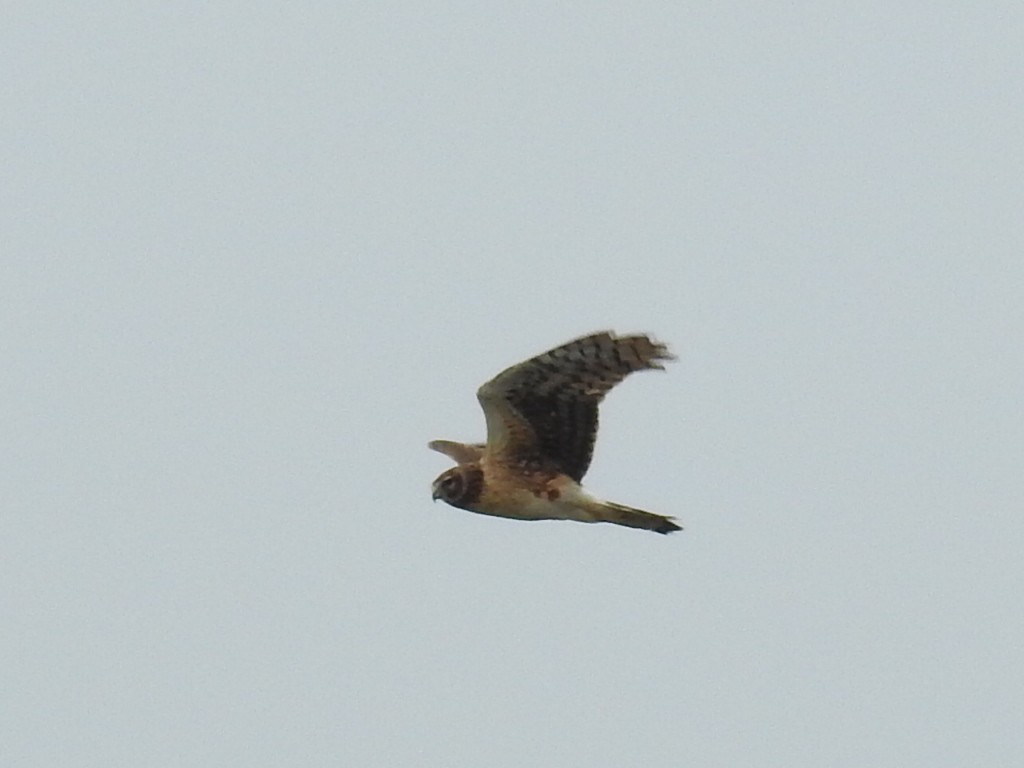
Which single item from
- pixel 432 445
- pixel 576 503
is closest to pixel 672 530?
pixel 576 503

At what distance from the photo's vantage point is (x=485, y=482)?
1969cm

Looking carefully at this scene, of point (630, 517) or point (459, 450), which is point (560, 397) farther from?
point (459, 450)

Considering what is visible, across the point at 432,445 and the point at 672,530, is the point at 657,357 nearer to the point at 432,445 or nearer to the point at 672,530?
the point at 672,530

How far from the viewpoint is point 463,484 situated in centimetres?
1967

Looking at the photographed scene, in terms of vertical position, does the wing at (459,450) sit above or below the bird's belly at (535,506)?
above

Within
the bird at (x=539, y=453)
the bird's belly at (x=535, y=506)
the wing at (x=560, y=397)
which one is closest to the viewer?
the wing at (x=560, y=397)

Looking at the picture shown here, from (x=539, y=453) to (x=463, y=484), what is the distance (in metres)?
0.53

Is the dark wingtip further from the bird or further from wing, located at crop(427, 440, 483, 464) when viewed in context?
wing, located at crop(427, 440, 483, 464)

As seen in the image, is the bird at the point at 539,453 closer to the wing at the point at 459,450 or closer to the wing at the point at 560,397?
the wing at the point at 560,397

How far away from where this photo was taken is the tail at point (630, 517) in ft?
64.2

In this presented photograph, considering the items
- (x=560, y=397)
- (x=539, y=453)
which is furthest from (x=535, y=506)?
(x=560, y=397)

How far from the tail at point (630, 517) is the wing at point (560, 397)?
9.8 inches

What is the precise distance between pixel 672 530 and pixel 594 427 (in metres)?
0.84

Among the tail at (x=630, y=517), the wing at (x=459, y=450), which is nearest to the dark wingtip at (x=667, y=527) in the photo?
the tail at (x=630, y=517)
